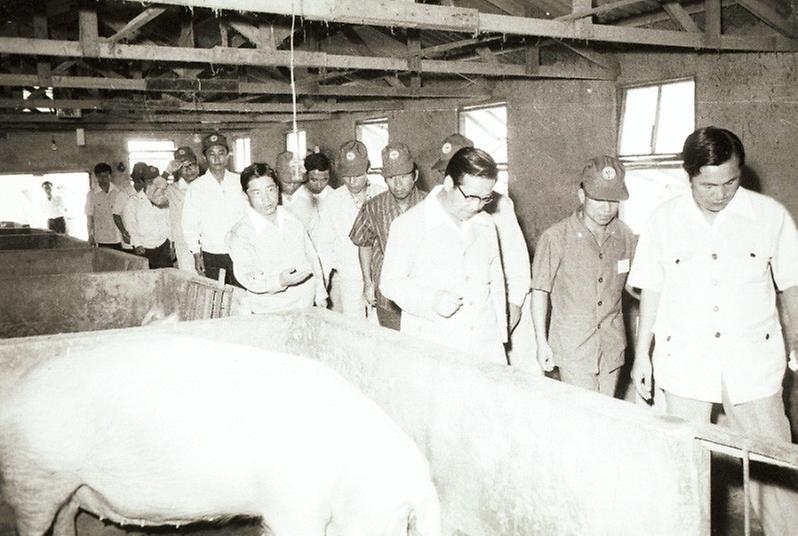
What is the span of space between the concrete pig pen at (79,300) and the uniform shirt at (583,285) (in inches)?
129

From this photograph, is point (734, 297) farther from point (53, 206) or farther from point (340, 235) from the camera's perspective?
point (53, 206)

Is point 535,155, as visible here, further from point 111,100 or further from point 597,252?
point 111,100

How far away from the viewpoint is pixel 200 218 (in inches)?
236

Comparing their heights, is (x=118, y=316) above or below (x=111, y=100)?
below

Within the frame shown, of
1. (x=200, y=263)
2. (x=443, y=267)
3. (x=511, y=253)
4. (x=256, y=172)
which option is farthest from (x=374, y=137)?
(x=443, y=267)

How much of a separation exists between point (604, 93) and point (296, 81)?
12.3 feet

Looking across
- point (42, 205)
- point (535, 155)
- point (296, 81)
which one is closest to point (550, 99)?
point (535, 155)

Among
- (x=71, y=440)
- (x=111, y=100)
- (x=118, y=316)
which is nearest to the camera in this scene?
(x=71, y=440)

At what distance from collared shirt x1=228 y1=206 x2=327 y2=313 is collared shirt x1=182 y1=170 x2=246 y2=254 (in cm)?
198

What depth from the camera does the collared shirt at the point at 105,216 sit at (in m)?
10.7

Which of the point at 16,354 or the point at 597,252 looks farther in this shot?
the point at 597,252

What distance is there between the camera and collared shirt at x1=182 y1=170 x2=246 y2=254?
6.01 m

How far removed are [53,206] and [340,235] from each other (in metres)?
14.2

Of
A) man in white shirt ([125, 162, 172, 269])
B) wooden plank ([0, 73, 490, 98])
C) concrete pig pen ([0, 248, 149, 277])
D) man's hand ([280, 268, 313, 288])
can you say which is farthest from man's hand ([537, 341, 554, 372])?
man in white shirt ([125, 162, 172, 269])
